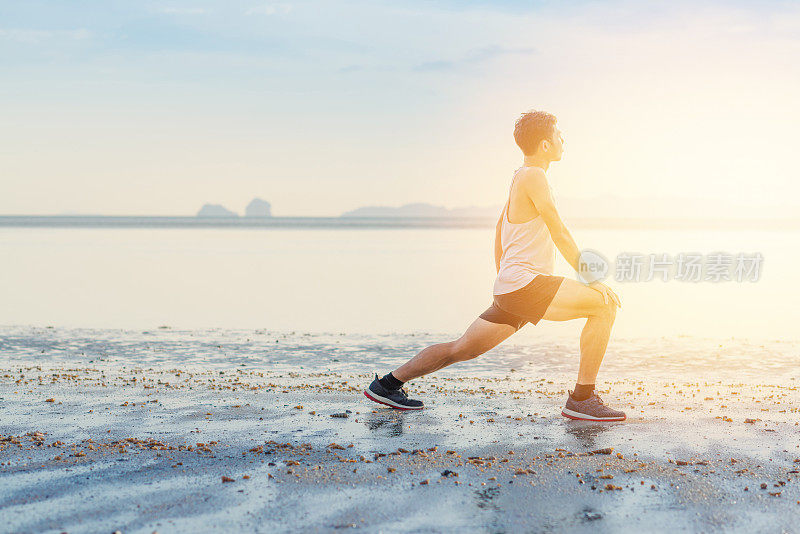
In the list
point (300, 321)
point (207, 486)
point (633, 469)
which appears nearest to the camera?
point (207, 486)

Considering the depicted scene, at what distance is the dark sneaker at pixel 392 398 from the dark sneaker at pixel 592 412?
3.86 ft

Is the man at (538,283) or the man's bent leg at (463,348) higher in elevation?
the man at (538,283)

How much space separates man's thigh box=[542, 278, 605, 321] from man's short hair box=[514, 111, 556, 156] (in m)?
1.01

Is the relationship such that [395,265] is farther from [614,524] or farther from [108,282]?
[614,524]

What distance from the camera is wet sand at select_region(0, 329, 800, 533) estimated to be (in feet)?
12.7

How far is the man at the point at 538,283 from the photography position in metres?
5.70

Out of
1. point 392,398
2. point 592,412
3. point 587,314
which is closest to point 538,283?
point 587,314

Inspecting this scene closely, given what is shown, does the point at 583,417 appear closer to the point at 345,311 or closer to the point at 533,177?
the point at 533,177

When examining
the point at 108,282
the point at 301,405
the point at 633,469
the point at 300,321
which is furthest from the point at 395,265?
the point at 633,469

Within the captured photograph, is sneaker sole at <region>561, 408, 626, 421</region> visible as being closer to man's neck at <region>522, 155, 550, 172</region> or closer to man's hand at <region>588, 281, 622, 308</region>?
man's hand at <region>588, 281, 622, 308</region>

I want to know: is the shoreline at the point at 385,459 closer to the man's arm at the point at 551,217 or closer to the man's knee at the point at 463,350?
the man's knee at the point at 463,350

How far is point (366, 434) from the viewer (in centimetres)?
550

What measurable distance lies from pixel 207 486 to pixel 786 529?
2849 millimetres

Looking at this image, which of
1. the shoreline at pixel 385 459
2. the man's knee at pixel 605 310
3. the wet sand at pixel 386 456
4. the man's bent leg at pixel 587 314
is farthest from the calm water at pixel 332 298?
the man's knee at pixel 605 310
